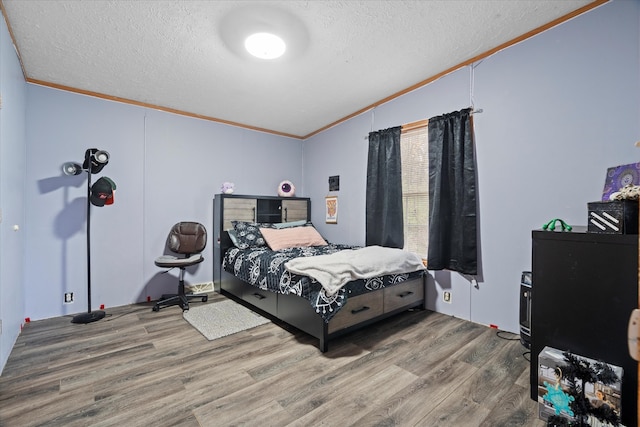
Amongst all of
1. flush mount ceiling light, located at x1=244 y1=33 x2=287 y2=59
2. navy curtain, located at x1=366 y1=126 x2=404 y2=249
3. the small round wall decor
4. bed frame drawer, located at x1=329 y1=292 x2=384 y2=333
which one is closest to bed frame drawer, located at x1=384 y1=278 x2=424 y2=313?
bed frame drawer, located at x1=329 y1=292 x2=384 y2=333

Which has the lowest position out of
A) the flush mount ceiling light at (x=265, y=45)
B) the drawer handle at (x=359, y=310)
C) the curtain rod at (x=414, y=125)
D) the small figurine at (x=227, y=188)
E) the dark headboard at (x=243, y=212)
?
the drawer handle at (x=359, y=310)

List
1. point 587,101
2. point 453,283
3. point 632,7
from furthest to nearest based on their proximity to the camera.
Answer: point 453,283, point 587,101, point 632,7

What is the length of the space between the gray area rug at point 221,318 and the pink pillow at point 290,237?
2.90 ft

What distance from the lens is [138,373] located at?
1.92 meters

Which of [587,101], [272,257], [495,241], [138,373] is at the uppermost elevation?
[587,101]

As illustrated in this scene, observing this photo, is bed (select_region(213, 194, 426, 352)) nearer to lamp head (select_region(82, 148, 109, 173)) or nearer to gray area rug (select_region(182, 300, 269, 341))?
gray area rug (select_region(182, 300, 269, 341))

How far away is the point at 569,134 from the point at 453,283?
164 centimetres

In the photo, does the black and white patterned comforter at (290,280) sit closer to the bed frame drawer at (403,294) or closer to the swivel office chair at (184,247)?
the bed frame drawer at (403,294)

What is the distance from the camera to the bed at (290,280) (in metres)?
2.24

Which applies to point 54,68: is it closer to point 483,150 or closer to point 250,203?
point 250,203

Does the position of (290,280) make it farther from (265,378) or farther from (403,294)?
(403,294)

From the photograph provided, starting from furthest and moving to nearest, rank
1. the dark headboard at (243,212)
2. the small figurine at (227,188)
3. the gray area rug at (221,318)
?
the small figurine at (227,188)
the dark headboard at (243,212)
the gray area rug at (221,318)

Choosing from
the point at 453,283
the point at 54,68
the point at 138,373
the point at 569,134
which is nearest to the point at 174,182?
the point at 54,68

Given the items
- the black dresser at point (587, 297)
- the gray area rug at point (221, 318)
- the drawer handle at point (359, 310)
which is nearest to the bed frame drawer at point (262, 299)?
the gray area rug at point (221, 318)
